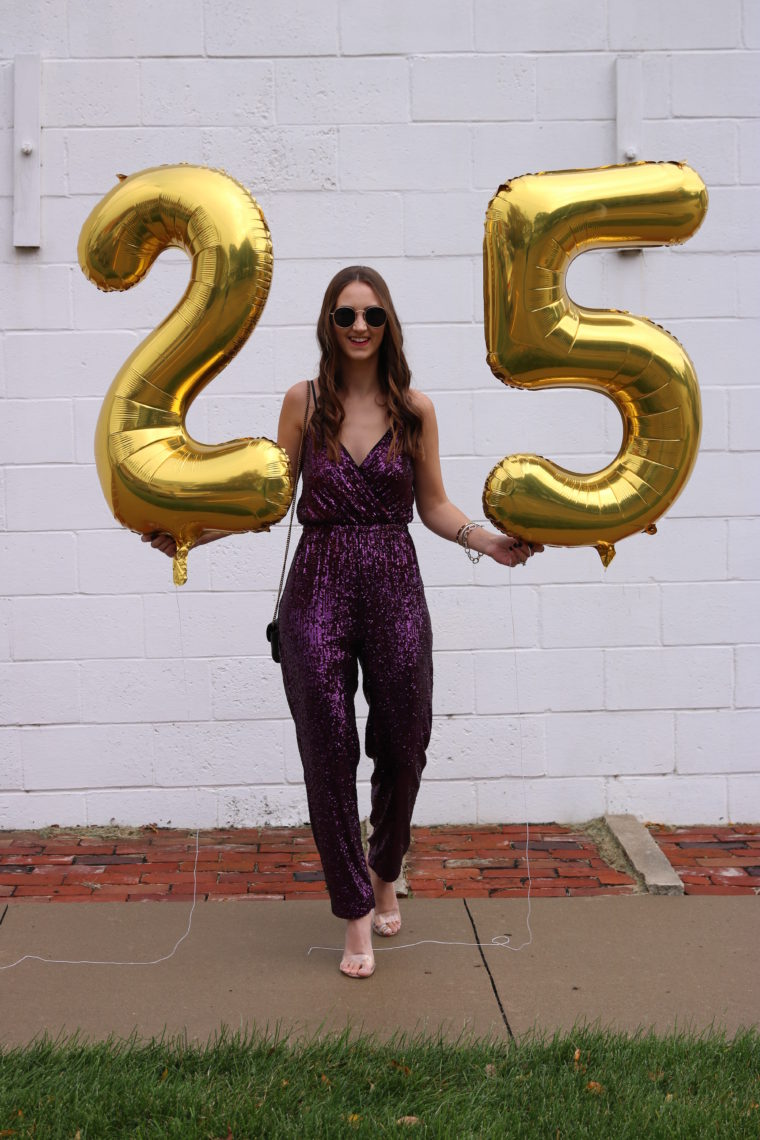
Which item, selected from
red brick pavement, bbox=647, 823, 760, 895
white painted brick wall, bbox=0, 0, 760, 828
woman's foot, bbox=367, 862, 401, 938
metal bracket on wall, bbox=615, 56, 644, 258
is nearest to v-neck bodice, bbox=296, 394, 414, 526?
woman's foot, bbox=367, 862, 401, 938

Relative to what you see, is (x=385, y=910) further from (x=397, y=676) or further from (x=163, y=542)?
(x=163, y=542)

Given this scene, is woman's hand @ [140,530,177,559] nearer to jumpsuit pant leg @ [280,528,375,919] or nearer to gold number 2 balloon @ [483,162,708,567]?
jumpsuit pant leg @ [280,528,375,919]

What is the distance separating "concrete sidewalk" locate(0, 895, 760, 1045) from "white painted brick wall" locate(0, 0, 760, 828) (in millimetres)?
855

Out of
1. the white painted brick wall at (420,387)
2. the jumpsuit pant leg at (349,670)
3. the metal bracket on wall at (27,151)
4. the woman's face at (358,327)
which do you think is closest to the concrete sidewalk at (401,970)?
the jumpsuit pant leg at (349,670)

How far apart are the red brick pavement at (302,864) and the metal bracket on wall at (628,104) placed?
256 centimetres

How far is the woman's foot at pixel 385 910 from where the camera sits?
3.63 meters

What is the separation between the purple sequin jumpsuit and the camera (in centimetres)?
322

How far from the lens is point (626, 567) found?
471 cm

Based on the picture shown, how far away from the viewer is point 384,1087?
2664 millimetres

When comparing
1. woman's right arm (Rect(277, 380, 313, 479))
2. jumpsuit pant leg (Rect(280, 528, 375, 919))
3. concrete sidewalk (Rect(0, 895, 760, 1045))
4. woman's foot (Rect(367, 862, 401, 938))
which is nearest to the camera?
concrete sidewalk (Rect(0, 895, 760, 1045))

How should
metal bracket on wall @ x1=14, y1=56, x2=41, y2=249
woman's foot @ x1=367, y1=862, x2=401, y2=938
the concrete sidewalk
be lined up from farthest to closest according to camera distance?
metal bracket on wall @ x1=14, y1=56, x2=41, y2=249 < woman's foot @ x1=367, y1=862, x2=401, y2=938 < the concrete sidewalk

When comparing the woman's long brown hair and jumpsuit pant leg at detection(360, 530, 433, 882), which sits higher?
the woman's long brown hair

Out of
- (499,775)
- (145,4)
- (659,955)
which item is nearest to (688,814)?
(499,775)

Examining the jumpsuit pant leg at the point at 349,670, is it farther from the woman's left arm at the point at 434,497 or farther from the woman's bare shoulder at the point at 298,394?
the woman's bare shoulder at the point at 298,394
